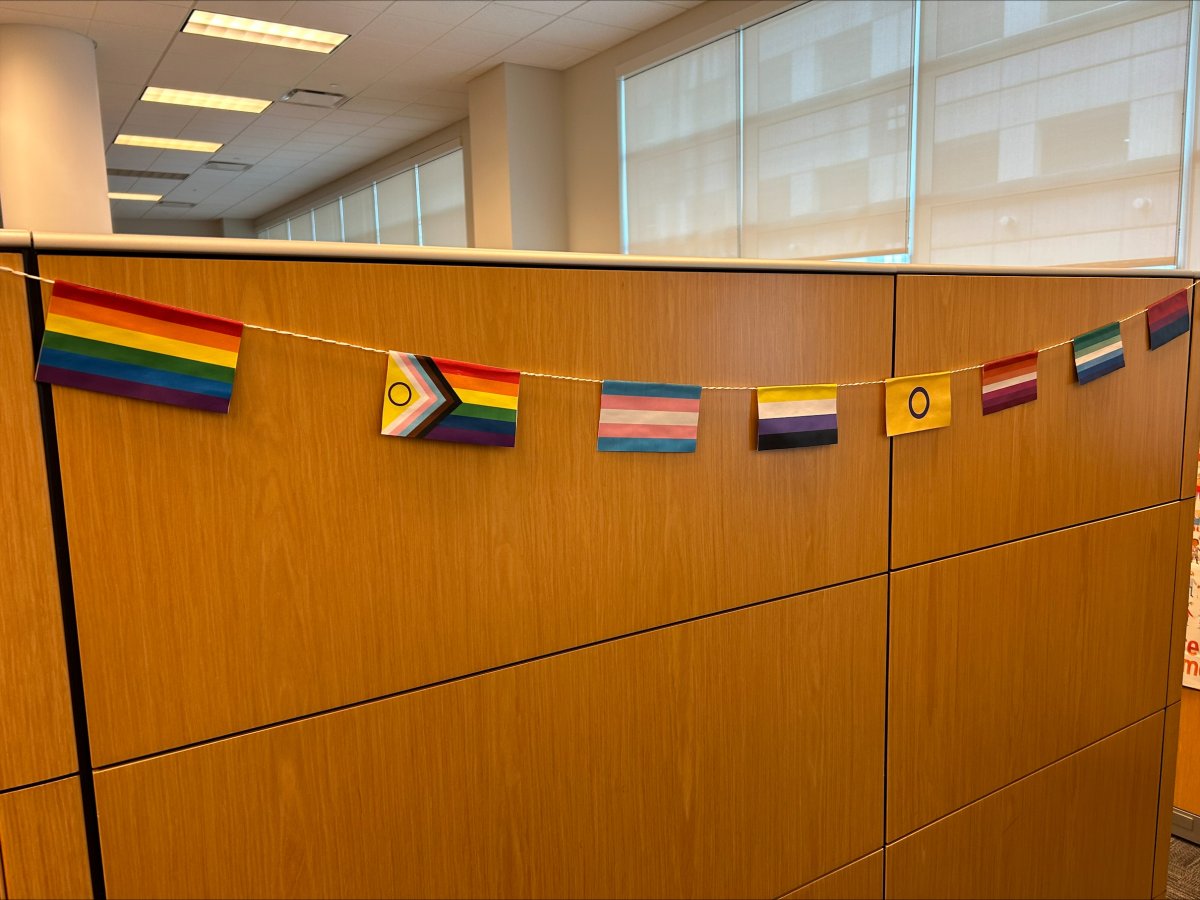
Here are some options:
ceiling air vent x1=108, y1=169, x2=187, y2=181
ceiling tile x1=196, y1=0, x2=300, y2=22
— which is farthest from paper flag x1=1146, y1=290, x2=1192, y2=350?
ceiling air vent x1=108, y1=169, x2=187, y2=181

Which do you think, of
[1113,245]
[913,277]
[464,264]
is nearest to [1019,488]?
[913,277]

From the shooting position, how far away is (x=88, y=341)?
0.82 metres

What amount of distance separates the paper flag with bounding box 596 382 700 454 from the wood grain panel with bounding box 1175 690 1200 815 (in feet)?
7.37

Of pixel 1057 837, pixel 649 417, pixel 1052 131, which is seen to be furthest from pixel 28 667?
pixel 1052 131

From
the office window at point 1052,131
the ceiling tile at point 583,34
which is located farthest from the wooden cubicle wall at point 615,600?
the ceiling tile at point 583,34

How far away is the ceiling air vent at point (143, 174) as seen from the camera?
892 centimetres

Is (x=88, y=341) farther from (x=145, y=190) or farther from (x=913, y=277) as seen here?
(x=145, y=190)

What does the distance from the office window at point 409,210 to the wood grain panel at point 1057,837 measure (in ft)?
18.4

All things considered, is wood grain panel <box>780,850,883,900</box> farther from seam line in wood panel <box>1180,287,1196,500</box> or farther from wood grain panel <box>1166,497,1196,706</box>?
seam line in wood panel <box>1180,287,1196,500</box>

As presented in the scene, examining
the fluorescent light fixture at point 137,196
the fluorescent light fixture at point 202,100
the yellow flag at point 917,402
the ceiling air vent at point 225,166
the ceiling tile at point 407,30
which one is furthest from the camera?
the fluorescent light fixture at point 137,196

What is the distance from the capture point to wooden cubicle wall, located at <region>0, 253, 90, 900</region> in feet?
2.63

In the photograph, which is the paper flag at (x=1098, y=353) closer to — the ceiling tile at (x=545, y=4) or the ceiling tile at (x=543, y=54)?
the ceiling tile at (x=545, y=4)

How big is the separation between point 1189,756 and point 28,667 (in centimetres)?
300

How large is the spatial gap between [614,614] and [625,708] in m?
0.14
